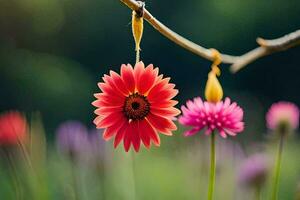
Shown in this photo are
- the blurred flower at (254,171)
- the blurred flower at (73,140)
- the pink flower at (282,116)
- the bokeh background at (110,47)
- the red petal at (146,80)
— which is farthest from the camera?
the bokeh background at (110,47)

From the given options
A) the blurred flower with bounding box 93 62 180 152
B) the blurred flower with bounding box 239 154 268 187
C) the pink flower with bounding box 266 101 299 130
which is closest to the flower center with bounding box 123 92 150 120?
the blurred flower with bounding box 93 62 180 152

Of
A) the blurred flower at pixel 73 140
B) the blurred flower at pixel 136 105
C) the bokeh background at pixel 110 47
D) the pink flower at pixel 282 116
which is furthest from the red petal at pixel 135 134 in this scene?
the bokeh background at pixel 110 47

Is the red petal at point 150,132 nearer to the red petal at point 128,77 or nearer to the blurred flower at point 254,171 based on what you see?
the red petal at point 128,77

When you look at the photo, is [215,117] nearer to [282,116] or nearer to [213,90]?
[213,90]

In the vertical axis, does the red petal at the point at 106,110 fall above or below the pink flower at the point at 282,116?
below

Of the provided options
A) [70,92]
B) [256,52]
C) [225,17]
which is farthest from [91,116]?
[256,52]

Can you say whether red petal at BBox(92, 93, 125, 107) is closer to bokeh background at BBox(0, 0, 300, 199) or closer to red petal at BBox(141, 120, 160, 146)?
red petal at BBox(141, 120, 160, 146)

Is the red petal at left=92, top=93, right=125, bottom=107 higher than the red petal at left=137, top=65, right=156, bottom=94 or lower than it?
lower
